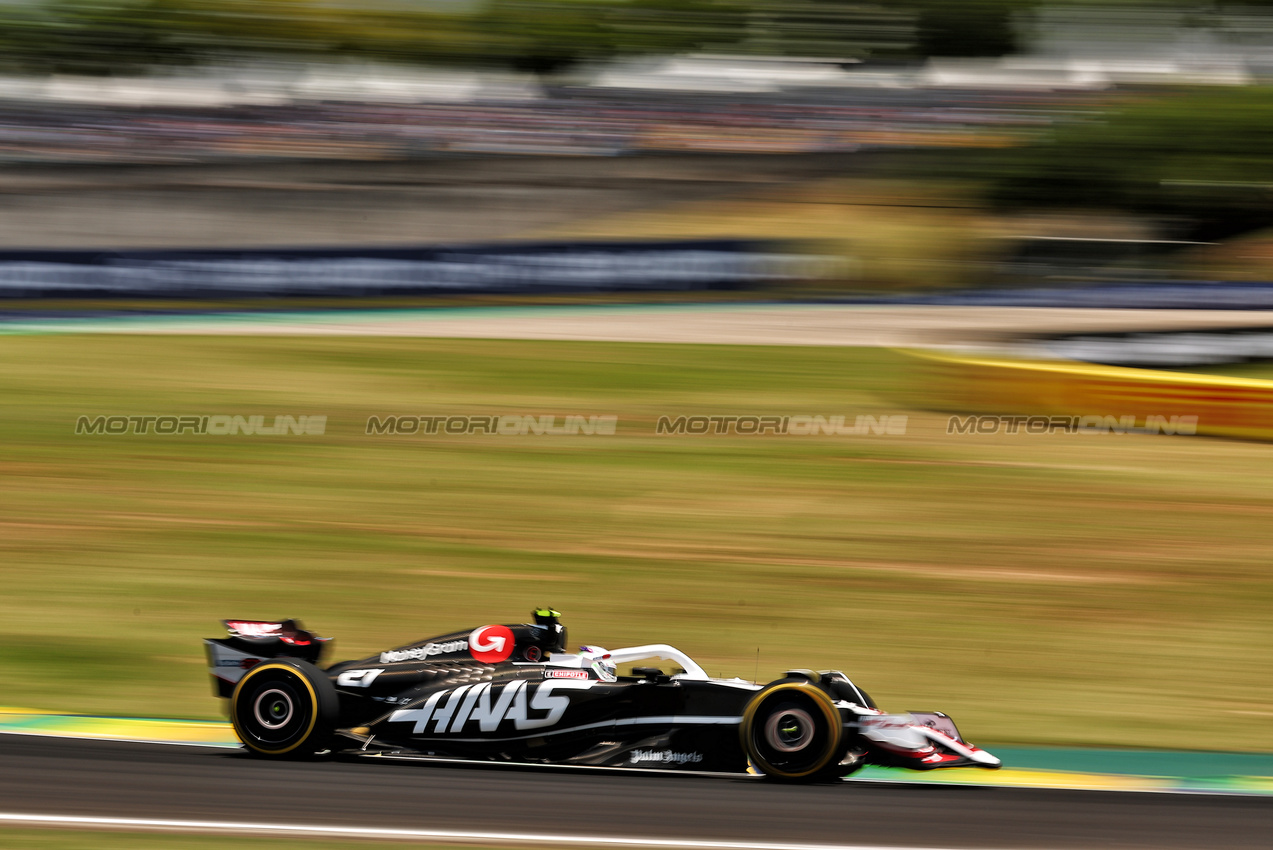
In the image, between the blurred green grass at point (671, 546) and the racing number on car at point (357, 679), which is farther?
the blurred green grass at point (671, 546)

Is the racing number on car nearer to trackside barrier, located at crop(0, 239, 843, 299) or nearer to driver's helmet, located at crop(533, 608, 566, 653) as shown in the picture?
driver's helmet, located at crop(533, 608, 566, 653)

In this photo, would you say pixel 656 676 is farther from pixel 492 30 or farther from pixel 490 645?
pixel 492 30

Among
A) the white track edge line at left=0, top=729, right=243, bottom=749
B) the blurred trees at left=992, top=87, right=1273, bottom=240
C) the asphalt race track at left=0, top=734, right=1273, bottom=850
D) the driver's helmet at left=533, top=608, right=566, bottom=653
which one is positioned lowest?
the asphalt race track at left=0, top=734, right=1273, bottom=850

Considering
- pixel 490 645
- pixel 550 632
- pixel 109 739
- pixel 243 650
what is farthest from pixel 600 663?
pixel 109 739

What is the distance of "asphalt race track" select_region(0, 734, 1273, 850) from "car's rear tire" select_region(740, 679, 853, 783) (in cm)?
8

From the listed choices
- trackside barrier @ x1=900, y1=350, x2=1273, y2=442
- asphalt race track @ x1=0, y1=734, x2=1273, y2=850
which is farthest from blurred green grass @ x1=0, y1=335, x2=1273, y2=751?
asphalt race track @ x1=0, y1=734, x2=1273, y2=850

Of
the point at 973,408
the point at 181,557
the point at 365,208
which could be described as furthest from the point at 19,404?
the point at 365,208

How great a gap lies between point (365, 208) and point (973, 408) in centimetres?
1640

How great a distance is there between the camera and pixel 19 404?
1373 cm

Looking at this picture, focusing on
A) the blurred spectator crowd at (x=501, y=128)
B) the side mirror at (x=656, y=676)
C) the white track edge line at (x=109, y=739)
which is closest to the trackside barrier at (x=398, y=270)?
the blurred spectator crowd at (x=501, y=128)

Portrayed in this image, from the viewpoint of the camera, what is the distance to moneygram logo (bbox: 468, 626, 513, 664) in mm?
5539

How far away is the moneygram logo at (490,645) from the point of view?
554 cm

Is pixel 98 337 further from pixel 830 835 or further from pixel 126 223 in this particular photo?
pixel 830 835

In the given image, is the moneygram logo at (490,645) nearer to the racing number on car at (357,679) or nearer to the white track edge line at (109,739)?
the racing number on car at (357,679)
